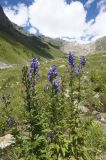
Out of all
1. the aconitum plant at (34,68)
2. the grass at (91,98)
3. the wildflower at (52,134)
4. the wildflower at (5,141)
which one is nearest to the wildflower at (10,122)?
the grass at (91,98)

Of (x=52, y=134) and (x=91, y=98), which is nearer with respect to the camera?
(x=52, y=134)

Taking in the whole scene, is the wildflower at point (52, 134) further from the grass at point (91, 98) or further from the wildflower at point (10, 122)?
the wildflower at point (10, 122)

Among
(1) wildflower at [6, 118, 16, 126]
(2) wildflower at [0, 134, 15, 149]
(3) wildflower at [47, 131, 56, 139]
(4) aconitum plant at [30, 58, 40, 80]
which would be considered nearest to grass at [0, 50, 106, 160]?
(1) wildflower at [6, 118, 16, 126]

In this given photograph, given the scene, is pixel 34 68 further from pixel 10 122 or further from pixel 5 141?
pixel 5 141

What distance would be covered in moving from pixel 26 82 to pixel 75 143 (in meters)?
2.92

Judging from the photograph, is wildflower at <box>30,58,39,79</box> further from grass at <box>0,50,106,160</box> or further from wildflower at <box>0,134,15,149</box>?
wildflower at <box>0,134,15,149</box>

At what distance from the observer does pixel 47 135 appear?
1171 centimetres

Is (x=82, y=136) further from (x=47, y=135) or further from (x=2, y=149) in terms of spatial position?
(x=2, y=149)

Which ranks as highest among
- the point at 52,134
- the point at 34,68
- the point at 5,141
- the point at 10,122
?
the point at 34,68

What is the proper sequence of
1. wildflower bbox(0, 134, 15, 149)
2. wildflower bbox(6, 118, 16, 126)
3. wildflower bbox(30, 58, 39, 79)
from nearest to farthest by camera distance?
1. wildflower bbox(30, 58, 39, 79)
2. wildflower bbox(6, 118, 16, 126)
3. wildflower bbox(0, 134, 15, 149)

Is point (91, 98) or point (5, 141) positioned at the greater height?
point (91, 98)

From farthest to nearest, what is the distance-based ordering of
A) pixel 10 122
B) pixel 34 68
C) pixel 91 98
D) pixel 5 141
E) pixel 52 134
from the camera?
pixel 91 98, pixel 5 141, pixel 10 122, pixel 52 134, pixel 34 68

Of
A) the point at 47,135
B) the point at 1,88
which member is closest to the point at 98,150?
the point at 47,135

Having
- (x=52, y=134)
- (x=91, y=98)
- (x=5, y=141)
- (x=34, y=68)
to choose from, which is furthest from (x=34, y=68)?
(x=91, y=98)
